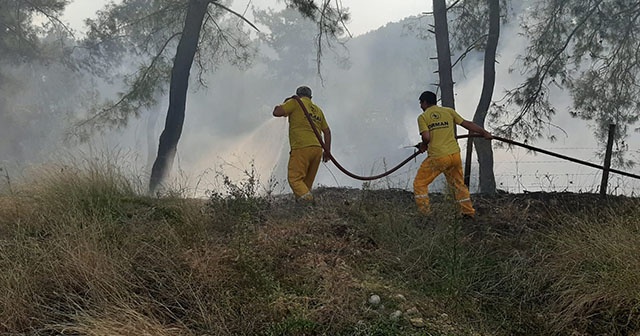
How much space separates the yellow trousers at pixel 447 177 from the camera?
5324 mm

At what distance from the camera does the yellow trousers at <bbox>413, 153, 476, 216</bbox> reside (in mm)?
5324

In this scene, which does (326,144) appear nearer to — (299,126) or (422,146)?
(299,126)

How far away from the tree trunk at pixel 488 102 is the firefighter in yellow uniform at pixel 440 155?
4029 millimetres

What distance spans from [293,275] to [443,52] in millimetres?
6734

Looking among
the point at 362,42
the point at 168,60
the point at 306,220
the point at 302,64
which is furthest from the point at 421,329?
the point at 362,42

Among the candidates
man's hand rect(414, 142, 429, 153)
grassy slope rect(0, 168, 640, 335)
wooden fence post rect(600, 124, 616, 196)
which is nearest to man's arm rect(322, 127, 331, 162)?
man's hand rect(414, 142, 429, 153)

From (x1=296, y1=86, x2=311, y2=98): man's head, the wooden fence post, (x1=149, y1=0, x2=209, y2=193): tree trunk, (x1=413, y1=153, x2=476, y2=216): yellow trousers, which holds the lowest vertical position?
(x1=413, y1=153, x2=476, y2=216): yellow trousers

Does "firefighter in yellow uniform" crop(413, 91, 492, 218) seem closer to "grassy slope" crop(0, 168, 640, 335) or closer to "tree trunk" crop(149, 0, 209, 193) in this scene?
"grassy slope" crop(0, 168, 640, 335)

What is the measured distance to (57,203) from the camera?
14.5 ft

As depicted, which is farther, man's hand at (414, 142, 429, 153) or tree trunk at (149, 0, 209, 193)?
tree trunk at (149, 0, 209, 193)

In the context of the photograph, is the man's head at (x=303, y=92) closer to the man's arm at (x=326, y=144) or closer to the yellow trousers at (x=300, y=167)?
the man's arm at (x=326, y=144)

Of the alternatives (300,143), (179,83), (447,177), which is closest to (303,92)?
(300,143)

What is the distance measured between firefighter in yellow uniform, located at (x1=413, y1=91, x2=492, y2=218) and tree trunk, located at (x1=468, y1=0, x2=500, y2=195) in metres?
4.03

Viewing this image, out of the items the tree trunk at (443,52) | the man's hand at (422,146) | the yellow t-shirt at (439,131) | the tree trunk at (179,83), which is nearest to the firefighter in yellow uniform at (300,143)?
the man's hand at (422,146)
